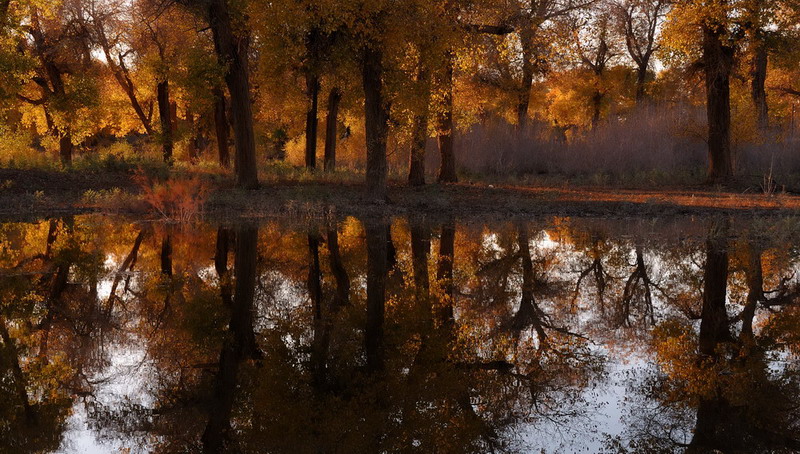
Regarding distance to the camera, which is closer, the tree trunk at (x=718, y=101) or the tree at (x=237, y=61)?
the tree at (x=237, y=61)

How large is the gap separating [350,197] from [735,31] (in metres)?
12.4

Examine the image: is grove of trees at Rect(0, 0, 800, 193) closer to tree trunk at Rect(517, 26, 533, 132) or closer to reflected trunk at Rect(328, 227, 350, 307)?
tree trunk at Rect(517, 26, 533, 132)

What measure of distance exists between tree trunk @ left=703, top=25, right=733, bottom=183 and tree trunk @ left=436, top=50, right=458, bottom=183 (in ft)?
26.1

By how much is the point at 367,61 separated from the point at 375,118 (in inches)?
58.4

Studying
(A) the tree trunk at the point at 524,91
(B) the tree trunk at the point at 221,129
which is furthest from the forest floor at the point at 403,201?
(A) the tree trunk at the point at 524,91

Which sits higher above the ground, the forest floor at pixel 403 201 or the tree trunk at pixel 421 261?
the forest floor at pixel 403 201

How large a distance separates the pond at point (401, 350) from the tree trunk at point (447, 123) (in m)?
8.25

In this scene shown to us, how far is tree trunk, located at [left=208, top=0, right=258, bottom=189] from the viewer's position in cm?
1920

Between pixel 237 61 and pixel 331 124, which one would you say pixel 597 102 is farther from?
pixel 237 61

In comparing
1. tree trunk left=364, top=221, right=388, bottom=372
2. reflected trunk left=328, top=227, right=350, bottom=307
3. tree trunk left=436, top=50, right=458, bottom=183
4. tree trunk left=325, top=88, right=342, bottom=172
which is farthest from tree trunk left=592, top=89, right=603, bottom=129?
reflected trunk left=328, top=227, right=350, bottom=307

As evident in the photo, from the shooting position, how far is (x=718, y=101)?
2123 cm

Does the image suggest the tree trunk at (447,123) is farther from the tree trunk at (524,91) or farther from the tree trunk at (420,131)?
the tree trunk at (524,91)

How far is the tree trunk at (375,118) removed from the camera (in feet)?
55.3

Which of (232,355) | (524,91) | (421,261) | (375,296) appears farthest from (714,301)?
(524,91)
